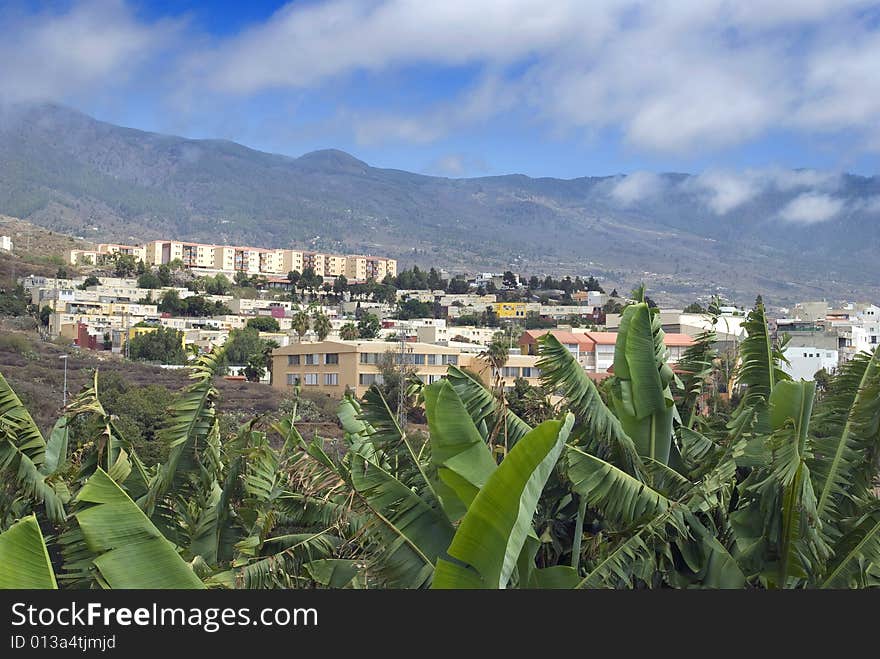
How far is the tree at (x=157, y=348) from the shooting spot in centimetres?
7381

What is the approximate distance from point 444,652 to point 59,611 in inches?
80.5

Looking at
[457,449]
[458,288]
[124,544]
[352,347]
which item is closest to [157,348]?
[352,347]

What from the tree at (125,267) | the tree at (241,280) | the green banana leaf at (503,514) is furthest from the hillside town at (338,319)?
the green banana leaf at (503,514)

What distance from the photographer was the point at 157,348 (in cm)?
7494

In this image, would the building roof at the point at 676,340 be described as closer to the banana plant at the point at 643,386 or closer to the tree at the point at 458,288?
the banana plant at the point at 643,386

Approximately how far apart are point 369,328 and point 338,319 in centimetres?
1829

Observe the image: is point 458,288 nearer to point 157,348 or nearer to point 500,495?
point 157,348

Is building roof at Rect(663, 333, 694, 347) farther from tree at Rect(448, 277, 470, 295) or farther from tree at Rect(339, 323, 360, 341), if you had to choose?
tree at Rect(448, 277, 470, 295)

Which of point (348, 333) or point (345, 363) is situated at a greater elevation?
point (348, 333)

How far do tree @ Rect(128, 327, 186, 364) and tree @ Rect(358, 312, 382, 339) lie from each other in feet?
60.7

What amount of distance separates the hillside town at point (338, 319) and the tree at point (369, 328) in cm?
20

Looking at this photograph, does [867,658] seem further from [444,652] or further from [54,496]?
[54,496]

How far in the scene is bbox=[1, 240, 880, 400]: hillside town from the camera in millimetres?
59688

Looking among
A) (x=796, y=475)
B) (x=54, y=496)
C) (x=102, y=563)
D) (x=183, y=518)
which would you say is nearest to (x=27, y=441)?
(x=54, y=496)
